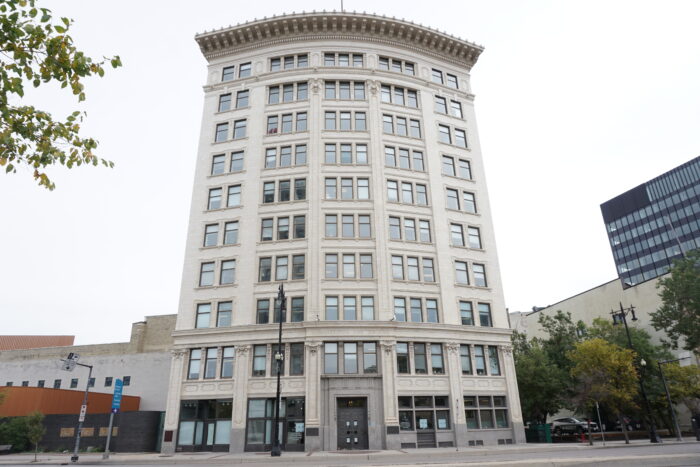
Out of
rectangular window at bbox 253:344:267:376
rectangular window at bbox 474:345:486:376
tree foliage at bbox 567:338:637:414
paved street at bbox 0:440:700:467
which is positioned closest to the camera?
paved street at bbox 0:440:700:467

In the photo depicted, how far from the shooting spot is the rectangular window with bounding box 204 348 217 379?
118 ft

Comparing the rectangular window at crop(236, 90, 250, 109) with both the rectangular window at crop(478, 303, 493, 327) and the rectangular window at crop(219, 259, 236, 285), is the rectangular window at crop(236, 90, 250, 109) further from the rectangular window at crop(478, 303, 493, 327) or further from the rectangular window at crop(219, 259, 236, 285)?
the rectangular window at crop(478, 303, 493, 327)

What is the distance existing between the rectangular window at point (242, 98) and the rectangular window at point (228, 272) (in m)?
16.4

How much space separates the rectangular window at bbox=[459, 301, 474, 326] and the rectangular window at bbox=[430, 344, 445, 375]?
11.5ft

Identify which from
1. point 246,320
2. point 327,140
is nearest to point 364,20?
point 327,140

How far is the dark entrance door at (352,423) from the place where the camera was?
33.2 m

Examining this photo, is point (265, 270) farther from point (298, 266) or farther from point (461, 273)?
point (461, 273)

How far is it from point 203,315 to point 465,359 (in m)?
21.8

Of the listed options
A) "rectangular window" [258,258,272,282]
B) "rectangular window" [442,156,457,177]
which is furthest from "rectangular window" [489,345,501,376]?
"rectangular window" [258,258,272,282]

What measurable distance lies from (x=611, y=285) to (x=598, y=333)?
64.9 ft

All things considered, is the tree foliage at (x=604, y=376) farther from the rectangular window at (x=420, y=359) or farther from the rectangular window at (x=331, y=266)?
the rectangular window at (x=331, y=266)

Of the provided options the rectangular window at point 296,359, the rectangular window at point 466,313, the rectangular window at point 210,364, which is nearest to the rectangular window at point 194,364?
the rectangular window at point 210,364

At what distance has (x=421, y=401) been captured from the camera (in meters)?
35.2

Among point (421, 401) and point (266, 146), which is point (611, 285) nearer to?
point (421, 401)
